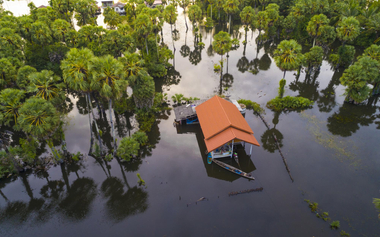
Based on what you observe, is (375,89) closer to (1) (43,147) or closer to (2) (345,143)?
(2) (345,143)

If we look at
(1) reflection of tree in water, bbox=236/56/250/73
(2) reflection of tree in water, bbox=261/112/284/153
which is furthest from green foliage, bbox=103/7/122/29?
(2) reflection of tree in water, bbox=261/112/284/153

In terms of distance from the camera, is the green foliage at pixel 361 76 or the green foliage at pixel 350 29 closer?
the green foliage at pixel 361 76

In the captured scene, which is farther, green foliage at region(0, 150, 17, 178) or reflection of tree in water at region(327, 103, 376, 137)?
reflection of tree in water at region(327, 103, 376, 137)

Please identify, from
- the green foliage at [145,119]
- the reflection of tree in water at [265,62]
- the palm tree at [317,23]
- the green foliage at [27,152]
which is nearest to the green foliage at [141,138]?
the green foliage at [145,119]

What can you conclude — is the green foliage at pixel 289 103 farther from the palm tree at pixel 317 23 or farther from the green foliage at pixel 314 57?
the palm tree at pixel 317 23

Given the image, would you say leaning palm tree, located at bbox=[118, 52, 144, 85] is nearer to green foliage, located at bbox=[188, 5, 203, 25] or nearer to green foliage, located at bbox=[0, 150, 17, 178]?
green foliage, located at bbox=[0, 150, 17, 178]

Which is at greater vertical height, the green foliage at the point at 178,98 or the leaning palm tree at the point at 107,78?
the leaning palm tree at the point at 107,78

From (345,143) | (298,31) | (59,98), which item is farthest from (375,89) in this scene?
(59,98)

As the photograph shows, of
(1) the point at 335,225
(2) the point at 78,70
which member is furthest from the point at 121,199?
(1) the point at 335,225
